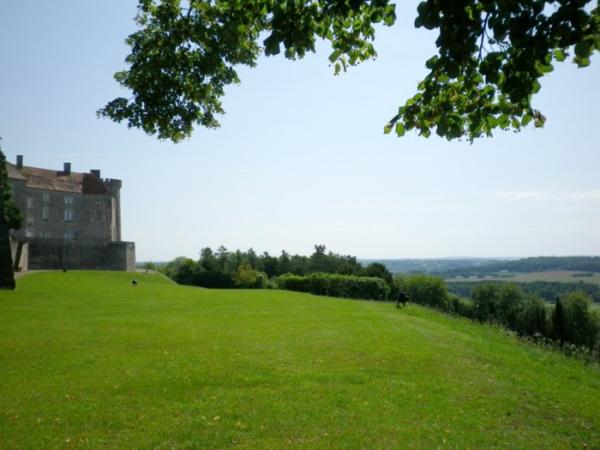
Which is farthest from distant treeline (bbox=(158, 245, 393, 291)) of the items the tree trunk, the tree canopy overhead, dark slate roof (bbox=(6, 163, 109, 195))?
the tree canopy overhead

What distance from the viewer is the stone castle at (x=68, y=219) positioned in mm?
50562

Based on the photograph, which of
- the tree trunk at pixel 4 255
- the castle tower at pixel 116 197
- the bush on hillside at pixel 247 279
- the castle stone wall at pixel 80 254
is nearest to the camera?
the tree trunk at pixel 4 255

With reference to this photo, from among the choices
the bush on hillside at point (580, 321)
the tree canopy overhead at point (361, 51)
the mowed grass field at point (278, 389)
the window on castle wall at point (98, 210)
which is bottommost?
the bush on hillside at point (580, 321)

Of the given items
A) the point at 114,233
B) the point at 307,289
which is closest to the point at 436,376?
the point at 307,289

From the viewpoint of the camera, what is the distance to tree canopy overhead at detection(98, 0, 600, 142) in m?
5.20

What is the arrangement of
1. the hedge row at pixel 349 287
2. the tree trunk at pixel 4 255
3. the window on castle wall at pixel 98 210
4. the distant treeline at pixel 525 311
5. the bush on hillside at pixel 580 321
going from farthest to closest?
the window on castle wall at pixel 98 210 < the bush on hillside at pixel 580 321 < the distant treeline at pixel 525 311 < the hedge row at pixel 349 287 < the tree trunk at pixel 4 255

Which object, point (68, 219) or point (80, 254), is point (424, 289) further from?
point (68, 219)

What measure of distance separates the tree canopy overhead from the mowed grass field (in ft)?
14.4

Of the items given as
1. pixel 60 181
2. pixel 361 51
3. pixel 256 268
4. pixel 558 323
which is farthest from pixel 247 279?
pixel 361 51

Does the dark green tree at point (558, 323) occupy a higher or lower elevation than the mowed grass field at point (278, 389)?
lower

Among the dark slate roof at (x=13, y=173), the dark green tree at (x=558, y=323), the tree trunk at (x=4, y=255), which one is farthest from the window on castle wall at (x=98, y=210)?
the dark green tree at (x=558, y=323)

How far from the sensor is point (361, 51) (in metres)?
7.86

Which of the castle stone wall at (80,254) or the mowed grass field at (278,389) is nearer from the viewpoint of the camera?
the mowed grass field at (278,389)

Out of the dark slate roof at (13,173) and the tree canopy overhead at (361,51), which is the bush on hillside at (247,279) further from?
the tree canopy overhead at (361,51)
